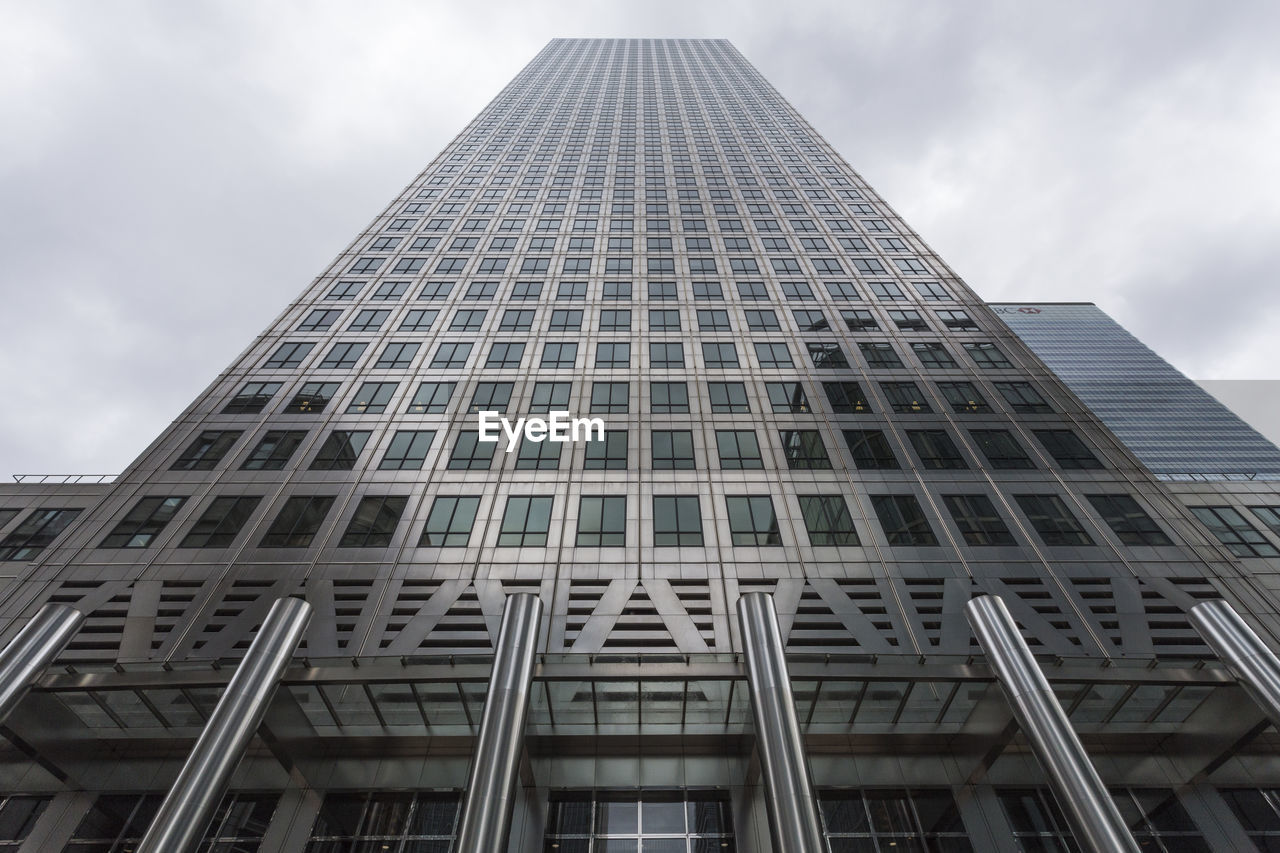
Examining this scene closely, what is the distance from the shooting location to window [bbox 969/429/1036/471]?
27.1 meters

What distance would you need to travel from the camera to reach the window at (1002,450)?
27078 mm

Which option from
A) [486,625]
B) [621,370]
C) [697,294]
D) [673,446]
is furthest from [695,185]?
[486,625]

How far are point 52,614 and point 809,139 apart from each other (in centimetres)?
6761

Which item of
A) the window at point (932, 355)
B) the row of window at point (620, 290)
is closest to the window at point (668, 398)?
the row of window at point (620, 290)

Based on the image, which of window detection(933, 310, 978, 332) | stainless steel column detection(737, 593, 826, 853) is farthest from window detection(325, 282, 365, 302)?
window detection(933, 310, 978, 332)

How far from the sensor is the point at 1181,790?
55.1ft

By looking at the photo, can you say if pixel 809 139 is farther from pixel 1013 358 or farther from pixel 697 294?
pixel 1013 358

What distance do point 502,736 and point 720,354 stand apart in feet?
77.3

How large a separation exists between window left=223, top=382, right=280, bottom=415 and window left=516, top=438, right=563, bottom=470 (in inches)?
523

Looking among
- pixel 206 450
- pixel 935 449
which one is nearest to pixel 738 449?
pixel 935 449

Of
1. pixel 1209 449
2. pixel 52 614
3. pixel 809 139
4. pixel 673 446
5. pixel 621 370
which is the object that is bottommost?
pixel 52 614

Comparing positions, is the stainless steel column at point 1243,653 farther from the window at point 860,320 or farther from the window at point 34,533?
the window at point 34,533

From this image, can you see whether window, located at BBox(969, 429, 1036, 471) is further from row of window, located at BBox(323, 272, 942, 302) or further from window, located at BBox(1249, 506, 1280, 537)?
row of window, located at BBox(323, 272, 942, 302)

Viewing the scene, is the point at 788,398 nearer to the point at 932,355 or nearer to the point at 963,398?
the point at 963,398
